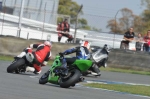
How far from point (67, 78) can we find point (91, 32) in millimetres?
19456

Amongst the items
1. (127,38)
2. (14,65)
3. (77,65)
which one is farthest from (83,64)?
(127,38)

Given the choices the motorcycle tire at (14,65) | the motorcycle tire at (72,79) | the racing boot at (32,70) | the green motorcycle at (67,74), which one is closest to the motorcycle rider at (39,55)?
the racing boot at (32,70)

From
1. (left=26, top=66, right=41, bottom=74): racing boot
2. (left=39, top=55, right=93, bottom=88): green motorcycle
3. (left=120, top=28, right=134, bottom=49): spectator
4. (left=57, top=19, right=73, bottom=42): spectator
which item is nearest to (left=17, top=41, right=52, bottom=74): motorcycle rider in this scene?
(left=26, top=66, right=41, bottom=74): racing boot

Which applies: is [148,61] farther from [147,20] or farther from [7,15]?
[147,20]

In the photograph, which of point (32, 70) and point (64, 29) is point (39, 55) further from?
point (64, 29)

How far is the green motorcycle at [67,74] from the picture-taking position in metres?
14.5

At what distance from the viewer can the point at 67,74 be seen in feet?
48.3

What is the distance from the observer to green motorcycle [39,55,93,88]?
1454cm

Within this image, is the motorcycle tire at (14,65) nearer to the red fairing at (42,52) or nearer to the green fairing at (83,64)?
the red fairing at (42,52)

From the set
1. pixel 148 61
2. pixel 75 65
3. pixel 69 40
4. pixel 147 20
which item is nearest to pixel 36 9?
pixel 69 40

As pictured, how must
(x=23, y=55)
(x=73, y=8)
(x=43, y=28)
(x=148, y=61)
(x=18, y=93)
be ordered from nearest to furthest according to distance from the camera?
(x=18, y=93), (x=23, y=55), (x=148, y=61), (x=43, y=28), (x=73, y=8)

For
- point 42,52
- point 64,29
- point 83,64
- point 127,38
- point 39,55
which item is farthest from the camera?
point 64,29

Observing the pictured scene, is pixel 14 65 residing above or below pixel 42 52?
below

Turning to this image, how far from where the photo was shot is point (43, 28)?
1255 inches
